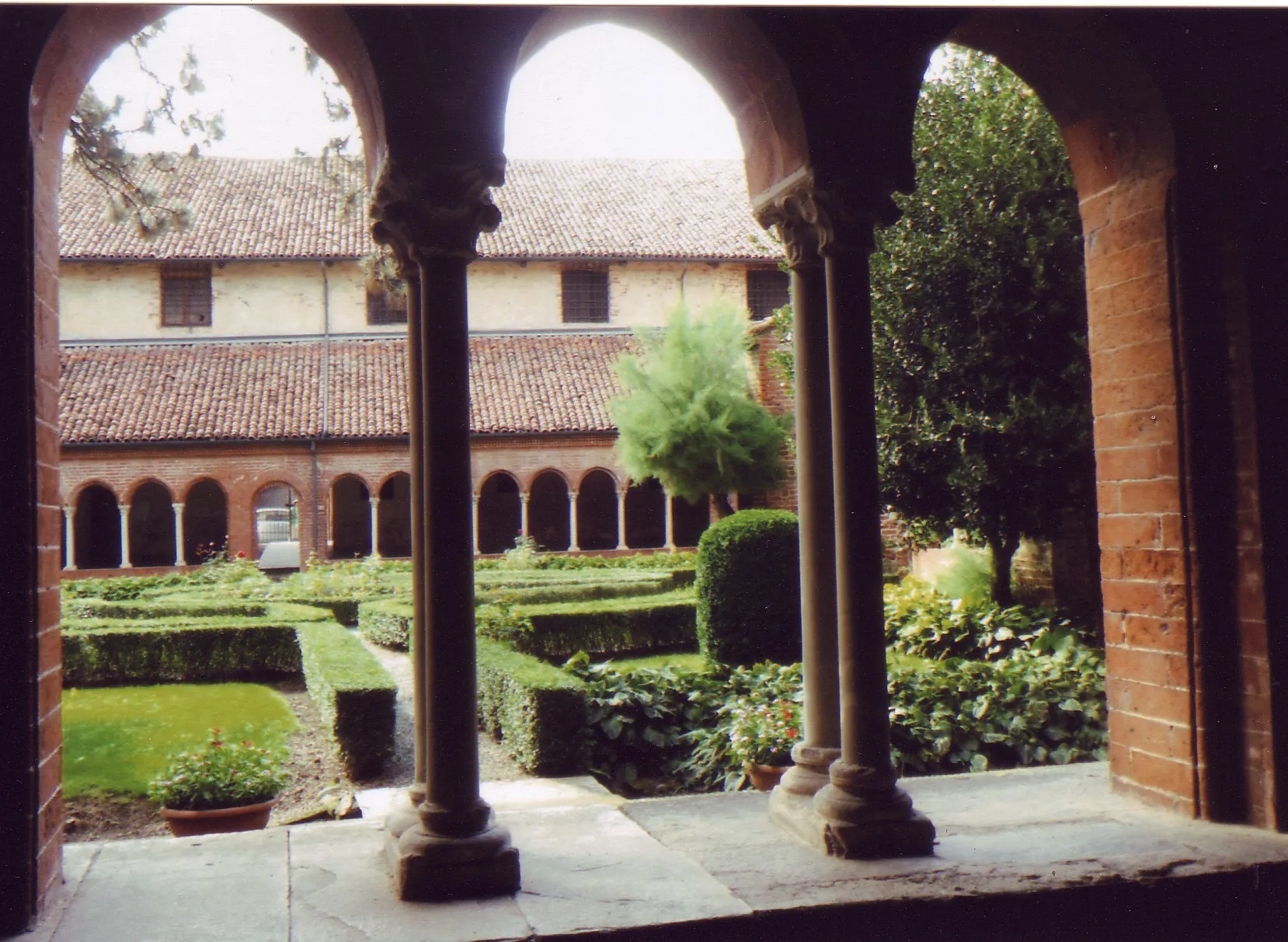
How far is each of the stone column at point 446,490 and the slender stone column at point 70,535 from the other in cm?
1904

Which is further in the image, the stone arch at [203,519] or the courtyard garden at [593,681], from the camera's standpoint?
the stone arch at [203,519]

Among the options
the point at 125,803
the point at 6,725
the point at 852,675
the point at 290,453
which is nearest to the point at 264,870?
the point at 6,725

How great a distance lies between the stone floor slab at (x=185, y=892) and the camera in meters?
2.91

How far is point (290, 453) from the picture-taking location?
2133 centimetres

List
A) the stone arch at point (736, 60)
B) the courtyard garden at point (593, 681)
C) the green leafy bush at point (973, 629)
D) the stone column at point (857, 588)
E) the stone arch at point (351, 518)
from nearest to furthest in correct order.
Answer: the stone column at point (857, 588), the stone arch at point (736, 60), the courtyard garden at point (593, 681), the green leafy bush at point (973, 629), the stone arch at point (351, 518)

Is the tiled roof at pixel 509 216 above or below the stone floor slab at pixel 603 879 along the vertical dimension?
above

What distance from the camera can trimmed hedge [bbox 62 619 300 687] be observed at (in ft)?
34.6

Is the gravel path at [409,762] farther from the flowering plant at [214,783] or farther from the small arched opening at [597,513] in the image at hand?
the small arched opening at [597,513]

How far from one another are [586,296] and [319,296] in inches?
237

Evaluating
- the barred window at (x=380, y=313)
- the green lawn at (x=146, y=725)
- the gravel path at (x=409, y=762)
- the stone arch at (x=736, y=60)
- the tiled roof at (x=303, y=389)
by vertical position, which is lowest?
the gravel path at (x=409, y=762)

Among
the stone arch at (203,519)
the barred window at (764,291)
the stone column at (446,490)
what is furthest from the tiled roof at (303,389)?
the stone column at (446,490)

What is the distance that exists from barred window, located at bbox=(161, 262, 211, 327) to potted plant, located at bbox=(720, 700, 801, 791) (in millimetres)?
20934

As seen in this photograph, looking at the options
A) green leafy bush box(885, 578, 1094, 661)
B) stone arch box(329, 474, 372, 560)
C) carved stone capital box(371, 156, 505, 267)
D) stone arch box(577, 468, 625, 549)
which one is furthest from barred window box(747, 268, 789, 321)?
carved stone capital box(371, 156, 505, 267)

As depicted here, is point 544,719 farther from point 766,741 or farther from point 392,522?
point 392,522
